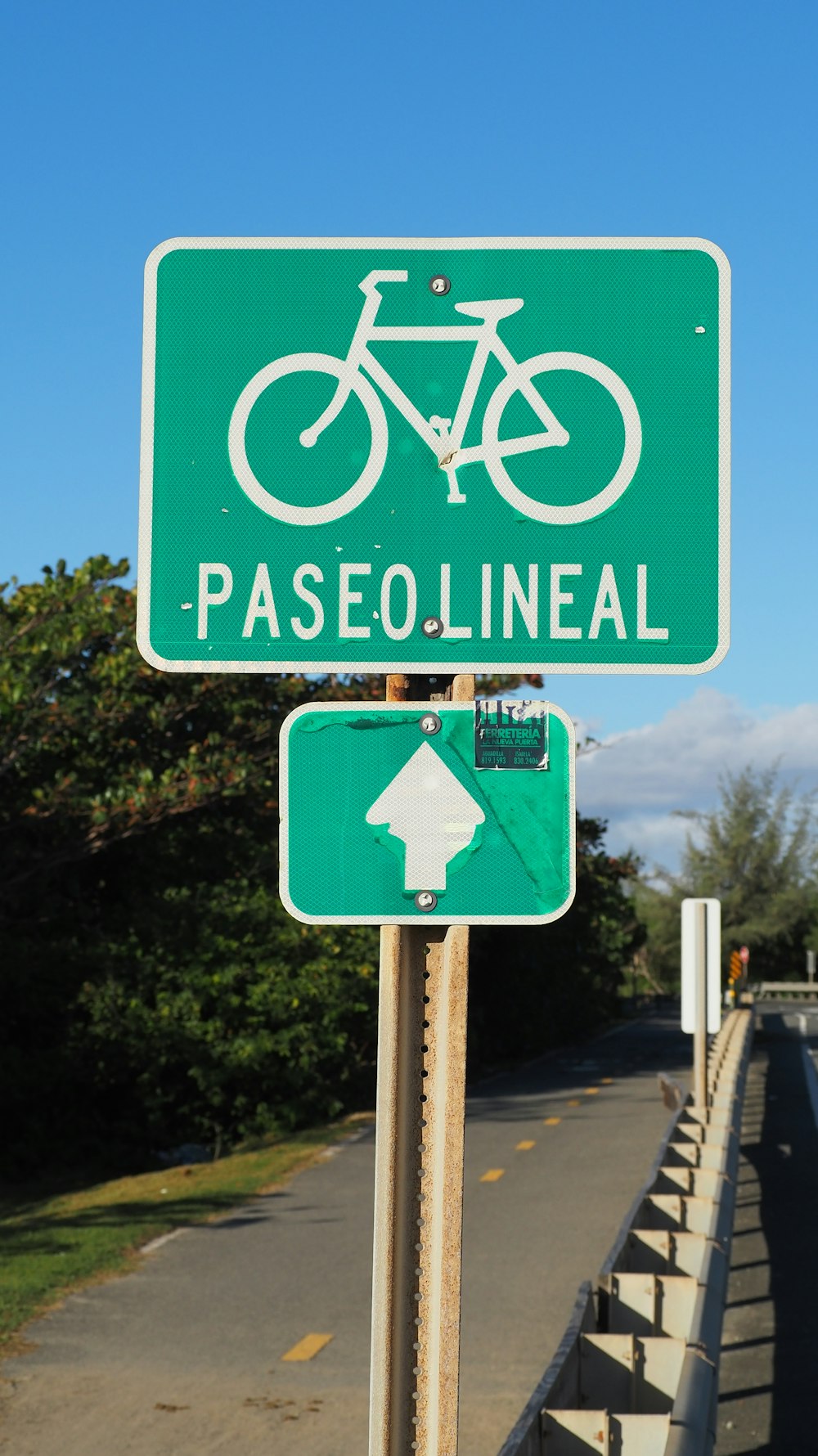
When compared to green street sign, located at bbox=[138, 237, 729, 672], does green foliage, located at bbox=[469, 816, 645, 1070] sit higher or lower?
lower

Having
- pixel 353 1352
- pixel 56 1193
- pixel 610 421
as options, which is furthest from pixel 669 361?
pixel 56 1193

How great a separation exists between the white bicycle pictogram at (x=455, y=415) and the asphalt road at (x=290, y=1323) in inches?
249

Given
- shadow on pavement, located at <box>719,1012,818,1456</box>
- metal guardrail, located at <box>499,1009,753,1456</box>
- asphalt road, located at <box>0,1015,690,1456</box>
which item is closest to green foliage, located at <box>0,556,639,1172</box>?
asphalt road, located at <box>0,1015,690,1456</box>

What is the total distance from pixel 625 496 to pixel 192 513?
0.66 meters

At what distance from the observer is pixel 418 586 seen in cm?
242

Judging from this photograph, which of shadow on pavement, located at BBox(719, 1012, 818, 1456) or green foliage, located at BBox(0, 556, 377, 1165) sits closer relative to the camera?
shadow on pavement, located at BBox(719, 1012, 818, 1456)

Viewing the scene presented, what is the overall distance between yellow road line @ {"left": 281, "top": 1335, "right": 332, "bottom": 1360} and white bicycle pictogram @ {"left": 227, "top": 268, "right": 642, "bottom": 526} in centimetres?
782

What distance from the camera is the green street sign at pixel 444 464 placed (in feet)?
7.95

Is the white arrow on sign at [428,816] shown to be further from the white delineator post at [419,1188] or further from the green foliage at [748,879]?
the green foliage at [748,879]

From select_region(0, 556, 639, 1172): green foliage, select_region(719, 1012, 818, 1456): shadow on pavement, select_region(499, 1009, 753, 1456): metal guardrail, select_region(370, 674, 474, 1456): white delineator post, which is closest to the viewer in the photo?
select_region(370, 674, 474, 1456): white delineator post

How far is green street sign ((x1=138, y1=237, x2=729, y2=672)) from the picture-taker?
242 cm

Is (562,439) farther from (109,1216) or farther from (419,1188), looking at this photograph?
(109,1216)

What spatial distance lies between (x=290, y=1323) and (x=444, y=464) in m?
8.67

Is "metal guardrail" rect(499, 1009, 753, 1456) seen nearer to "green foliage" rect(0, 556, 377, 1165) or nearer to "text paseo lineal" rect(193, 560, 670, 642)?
"text paseo lineal" rect(193, 560, 670, 642)
